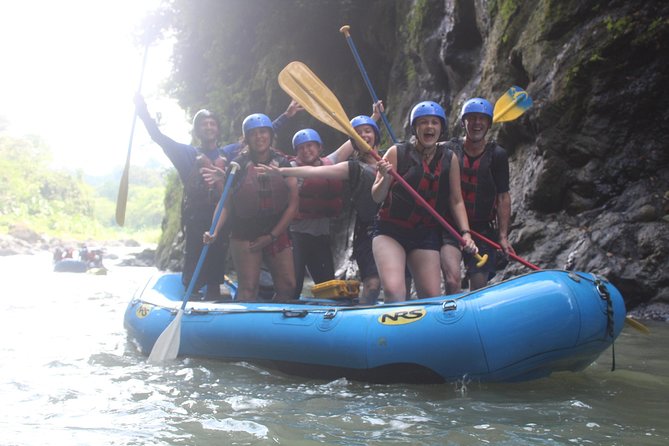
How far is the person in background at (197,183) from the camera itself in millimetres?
4961

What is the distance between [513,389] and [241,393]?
154 cm

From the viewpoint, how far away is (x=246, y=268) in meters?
4.61

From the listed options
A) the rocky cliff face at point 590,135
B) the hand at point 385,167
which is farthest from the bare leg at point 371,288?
the rocky cliff face at point 590,135

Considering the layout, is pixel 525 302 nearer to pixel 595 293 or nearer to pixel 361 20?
pixel 595 293

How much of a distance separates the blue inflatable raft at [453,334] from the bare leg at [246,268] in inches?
23.3

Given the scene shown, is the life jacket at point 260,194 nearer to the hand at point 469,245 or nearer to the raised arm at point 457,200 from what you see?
the raised arm at point 457,200

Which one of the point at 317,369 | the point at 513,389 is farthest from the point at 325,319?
the point at 513,389

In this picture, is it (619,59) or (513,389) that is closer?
(513,389)

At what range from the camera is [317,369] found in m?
3.76

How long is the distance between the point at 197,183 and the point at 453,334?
8.58 ft

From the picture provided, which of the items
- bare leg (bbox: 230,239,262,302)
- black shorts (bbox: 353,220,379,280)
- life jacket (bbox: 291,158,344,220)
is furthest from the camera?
life jacket (bbox: 291,158,344,220)

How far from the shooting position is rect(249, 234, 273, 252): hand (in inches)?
177

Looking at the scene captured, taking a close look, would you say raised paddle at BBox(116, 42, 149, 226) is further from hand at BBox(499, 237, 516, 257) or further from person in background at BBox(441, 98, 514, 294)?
hand at BBox(499, 237, 516, 257)

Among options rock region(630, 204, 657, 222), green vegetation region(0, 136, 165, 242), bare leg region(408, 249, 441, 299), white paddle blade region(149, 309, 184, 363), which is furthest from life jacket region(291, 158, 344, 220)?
green vegetation region(0, 136, 165, 242)
